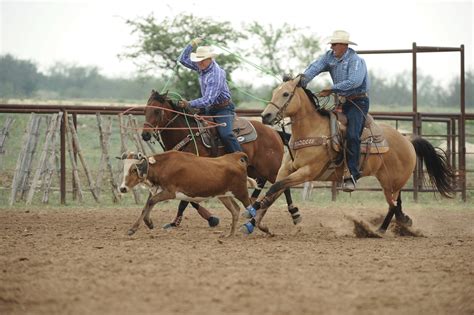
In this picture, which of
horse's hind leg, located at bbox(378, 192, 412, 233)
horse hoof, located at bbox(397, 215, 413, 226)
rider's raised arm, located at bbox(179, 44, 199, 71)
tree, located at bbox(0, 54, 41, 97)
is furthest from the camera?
tree, located at bbox(0, 54, 41, 97)

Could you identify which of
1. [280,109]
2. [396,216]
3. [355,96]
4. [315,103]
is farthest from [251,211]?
[396,216]

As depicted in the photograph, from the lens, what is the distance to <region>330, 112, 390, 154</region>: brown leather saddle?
428 inches

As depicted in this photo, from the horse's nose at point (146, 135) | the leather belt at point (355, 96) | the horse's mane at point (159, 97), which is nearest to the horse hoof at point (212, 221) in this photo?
the horse's nose at point (146, 135)

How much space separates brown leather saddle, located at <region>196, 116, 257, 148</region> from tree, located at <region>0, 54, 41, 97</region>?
2901 cm

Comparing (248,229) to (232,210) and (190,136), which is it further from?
(190,136)

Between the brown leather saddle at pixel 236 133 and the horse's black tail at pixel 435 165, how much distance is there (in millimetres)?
2275

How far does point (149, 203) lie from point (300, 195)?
920 centimetres

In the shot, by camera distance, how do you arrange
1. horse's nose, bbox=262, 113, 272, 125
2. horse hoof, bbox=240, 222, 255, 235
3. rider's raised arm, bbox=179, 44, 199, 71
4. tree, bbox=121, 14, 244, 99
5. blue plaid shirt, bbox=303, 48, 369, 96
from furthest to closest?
1. tree, bbox=121, 14, 244, 99
2. rider's raised arm, bbox=179, 44, 199, 71
3. blue plaid shirt, bbox=303, 48, 369, 96
4. horse hoof, bbox=240, 222, 255, 235
5. horse's nose, bbox=262, 113, 272, 125

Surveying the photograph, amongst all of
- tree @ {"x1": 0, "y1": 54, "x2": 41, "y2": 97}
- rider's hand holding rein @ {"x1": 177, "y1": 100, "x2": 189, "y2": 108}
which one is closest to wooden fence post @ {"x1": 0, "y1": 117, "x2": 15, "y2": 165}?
rider's hand holding rein @ {"x1": 177, "y1": 100, "x2": 189, "y2": 108}

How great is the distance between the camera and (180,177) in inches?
412

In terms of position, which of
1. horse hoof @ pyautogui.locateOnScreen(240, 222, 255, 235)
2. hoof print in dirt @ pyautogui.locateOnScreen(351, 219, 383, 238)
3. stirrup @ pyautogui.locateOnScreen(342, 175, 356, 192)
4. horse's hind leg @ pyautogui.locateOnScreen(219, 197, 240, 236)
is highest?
stirrup @ pyautogui.locateOnScreen(342, 175, 356, 192)

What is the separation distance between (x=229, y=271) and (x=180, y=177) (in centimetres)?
284

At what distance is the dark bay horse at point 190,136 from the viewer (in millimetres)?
11336

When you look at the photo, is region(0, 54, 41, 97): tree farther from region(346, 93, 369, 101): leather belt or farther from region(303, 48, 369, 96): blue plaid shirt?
region(346, 93, 369, 101): leather belt
